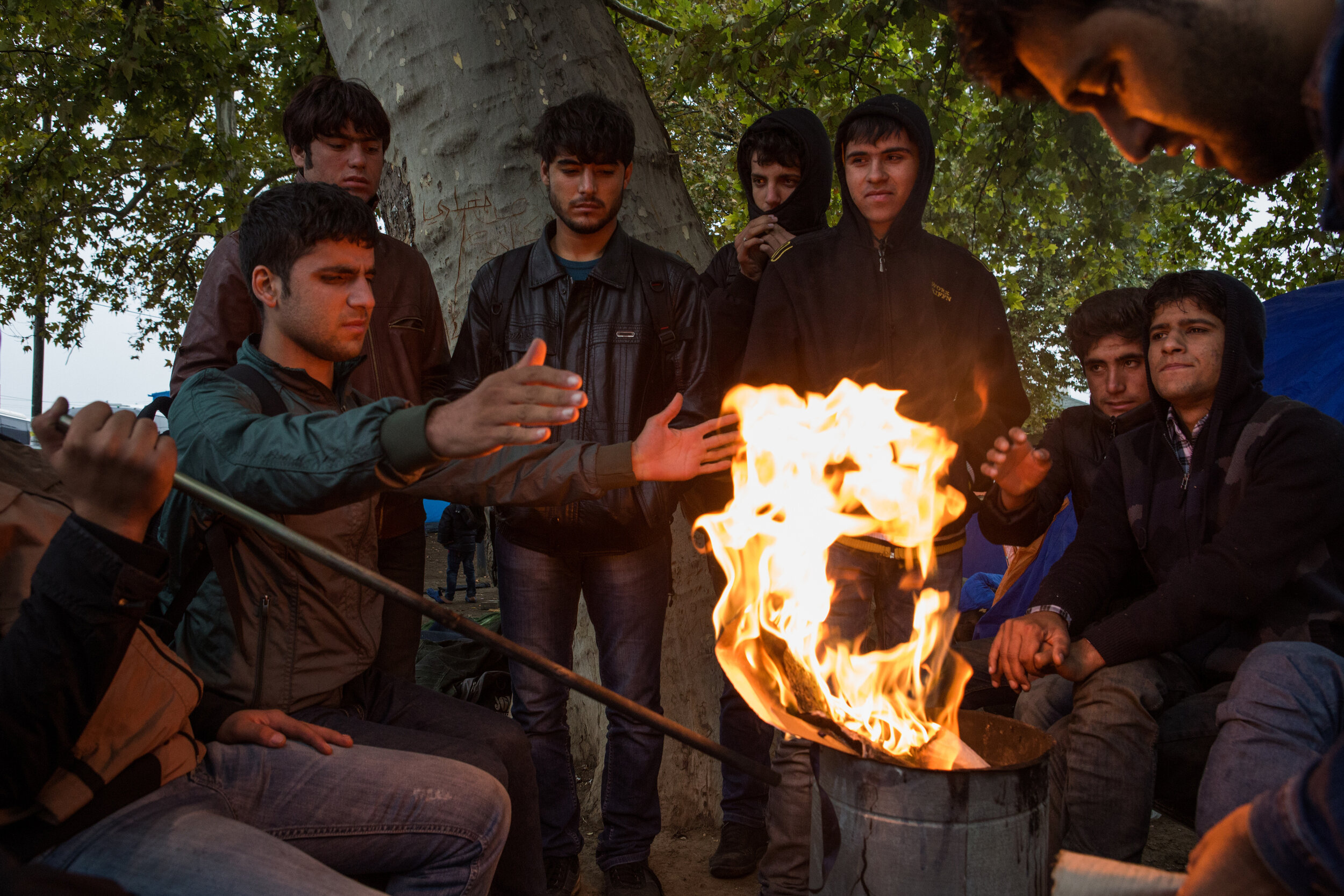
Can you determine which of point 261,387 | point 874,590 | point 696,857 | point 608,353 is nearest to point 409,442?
point 261,387

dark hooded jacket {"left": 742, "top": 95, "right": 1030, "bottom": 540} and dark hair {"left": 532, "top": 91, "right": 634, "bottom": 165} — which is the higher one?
dark hair {"left": 532, "top": 91, "right": 634, "bottom": 165}

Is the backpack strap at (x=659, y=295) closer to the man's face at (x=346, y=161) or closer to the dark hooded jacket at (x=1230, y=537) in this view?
the man's face at (x=346, y=161)

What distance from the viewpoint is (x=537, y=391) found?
2.02m

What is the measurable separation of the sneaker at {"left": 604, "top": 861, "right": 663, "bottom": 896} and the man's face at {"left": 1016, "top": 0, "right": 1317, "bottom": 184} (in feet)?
9.39

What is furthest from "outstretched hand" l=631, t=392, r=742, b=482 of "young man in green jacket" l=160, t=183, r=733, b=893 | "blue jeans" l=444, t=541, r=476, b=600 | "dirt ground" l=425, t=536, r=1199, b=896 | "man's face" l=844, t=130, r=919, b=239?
"blue jeans" l=444, t=541, r=476, b=600

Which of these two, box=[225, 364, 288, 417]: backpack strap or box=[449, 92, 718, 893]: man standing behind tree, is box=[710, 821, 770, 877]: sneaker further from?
box=[225, 364, 288, 417]: backpack strap

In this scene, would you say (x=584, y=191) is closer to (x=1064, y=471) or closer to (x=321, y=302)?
(x=321, y=302)

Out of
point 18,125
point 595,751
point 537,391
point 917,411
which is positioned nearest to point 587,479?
point 537,391

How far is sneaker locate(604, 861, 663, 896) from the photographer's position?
Answer: 334cm

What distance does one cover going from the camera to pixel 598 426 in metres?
3.48

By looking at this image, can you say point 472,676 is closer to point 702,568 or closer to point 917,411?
point 702,568

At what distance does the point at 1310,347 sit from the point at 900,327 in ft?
11.3

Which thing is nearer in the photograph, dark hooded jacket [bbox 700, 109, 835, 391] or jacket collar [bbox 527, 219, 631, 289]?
jacket collar [bbox 527, 219, 631, 289]

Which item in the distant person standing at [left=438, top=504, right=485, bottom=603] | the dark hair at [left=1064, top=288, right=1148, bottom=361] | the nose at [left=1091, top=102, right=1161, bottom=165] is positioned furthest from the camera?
the distant person standing at [left=438, top=504, right=485, bottom=603]
